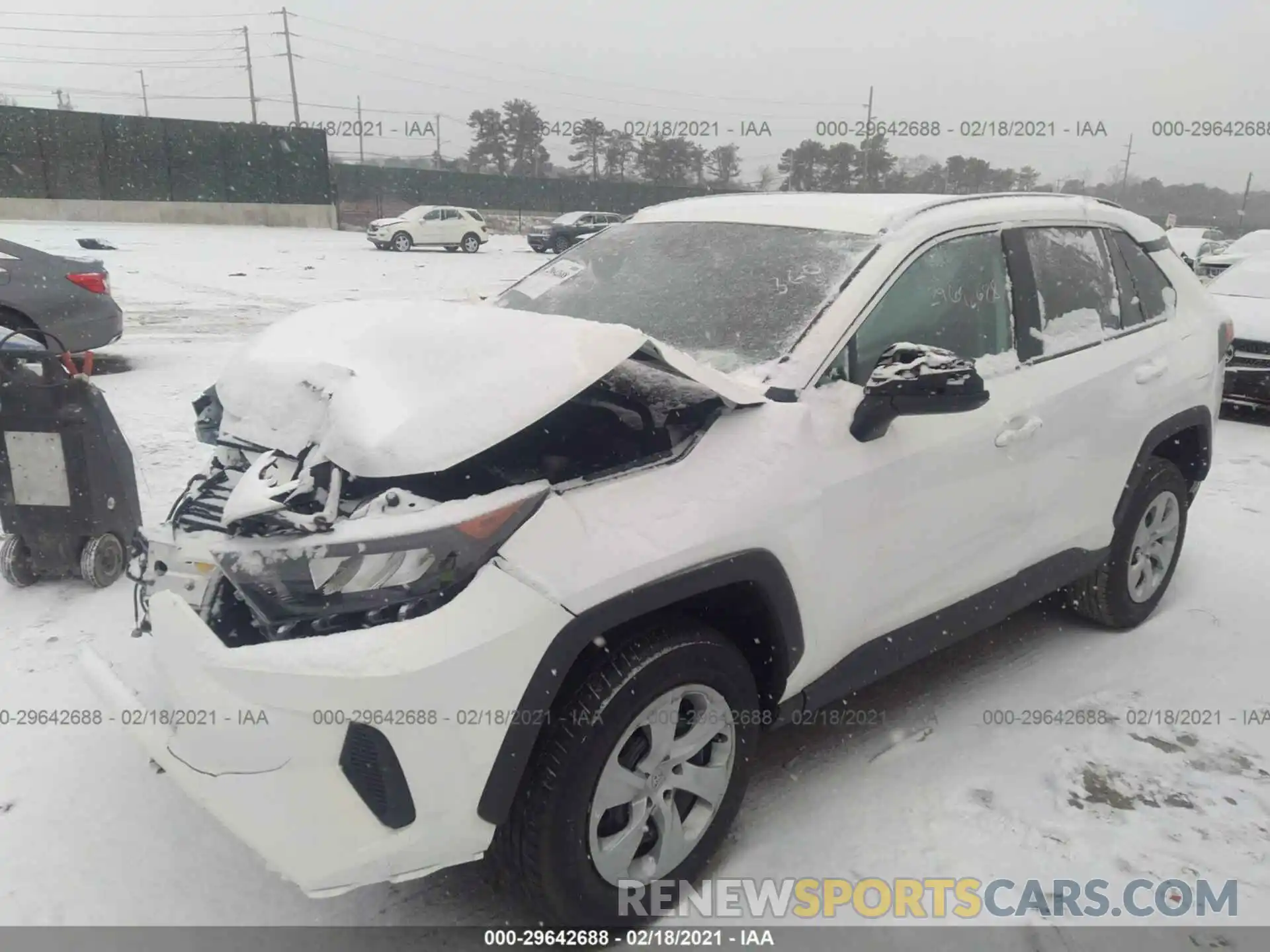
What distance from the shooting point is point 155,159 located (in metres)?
31.9

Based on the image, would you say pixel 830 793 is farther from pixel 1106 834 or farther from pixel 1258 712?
pixel 1258 712

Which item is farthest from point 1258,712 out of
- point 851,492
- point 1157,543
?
point 851,492

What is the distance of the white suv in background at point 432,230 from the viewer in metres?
26.6

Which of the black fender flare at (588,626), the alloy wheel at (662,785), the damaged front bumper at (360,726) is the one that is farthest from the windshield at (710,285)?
the damaged front bumper at (360,726)

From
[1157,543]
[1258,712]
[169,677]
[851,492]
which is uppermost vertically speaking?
[851,492]

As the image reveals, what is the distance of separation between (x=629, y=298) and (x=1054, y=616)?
2624mm

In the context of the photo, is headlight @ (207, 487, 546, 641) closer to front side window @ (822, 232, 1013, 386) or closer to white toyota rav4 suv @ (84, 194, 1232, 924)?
white toyota rav4 suv @ (84, 194, 1232, 924)

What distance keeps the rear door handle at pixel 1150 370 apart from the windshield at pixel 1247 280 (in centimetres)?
717

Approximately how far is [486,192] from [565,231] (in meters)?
16.4

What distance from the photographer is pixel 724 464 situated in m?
2.34

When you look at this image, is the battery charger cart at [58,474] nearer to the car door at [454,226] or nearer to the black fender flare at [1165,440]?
the black fender flare at [1165,440]

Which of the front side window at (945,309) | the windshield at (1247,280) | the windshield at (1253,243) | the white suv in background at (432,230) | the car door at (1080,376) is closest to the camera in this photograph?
the front side window at (945,309)

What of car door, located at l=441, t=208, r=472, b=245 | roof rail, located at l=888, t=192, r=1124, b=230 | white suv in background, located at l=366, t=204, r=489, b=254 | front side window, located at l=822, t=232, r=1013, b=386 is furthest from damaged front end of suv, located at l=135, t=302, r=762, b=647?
car door, located at l=441, t=208, r=472, b=245

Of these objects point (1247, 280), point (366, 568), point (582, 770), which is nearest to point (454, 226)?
point (1247, 280)
